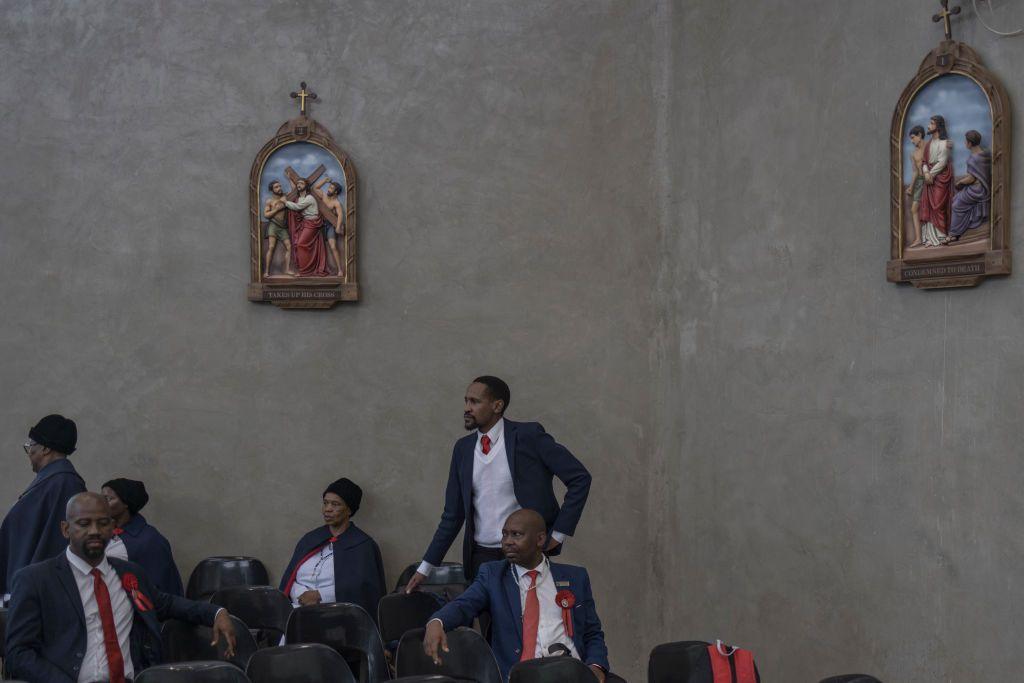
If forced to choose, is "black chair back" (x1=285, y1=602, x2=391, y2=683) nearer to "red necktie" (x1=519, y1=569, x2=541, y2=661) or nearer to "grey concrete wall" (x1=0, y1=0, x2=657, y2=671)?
"red necktie" (x1=519, y1=569, x2=541, y2=661)

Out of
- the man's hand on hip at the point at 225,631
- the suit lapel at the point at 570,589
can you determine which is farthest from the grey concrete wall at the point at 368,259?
the man's hand on hip at the point at 225,631

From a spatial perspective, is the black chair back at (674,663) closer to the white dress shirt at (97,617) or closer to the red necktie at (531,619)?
the red necktie at (531,619)

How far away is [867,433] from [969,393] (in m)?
0.65

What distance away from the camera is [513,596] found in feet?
15.5

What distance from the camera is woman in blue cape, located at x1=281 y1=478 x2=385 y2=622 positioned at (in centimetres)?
629

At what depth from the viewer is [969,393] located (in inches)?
191

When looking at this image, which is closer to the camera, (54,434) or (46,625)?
(46,625)

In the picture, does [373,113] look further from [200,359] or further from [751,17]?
[751,17]

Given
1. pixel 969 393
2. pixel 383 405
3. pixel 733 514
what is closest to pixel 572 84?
pixel 383 405

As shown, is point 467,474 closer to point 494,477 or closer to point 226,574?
point 494,477

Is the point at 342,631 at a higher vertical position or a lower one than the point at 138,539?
lower

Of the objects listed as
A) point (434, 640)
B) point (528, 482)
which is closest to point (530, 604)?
point (434, 640)

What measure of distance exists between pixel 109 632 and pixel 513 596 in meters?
1.61

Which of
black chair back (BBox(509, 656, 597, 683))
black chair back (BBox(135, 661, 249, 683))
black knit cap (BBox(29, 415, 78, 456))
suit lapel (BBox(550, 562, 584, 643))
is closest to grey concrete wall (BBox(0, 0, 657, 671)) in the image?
black knit cap (BBox(29, 415, 78, 456))
